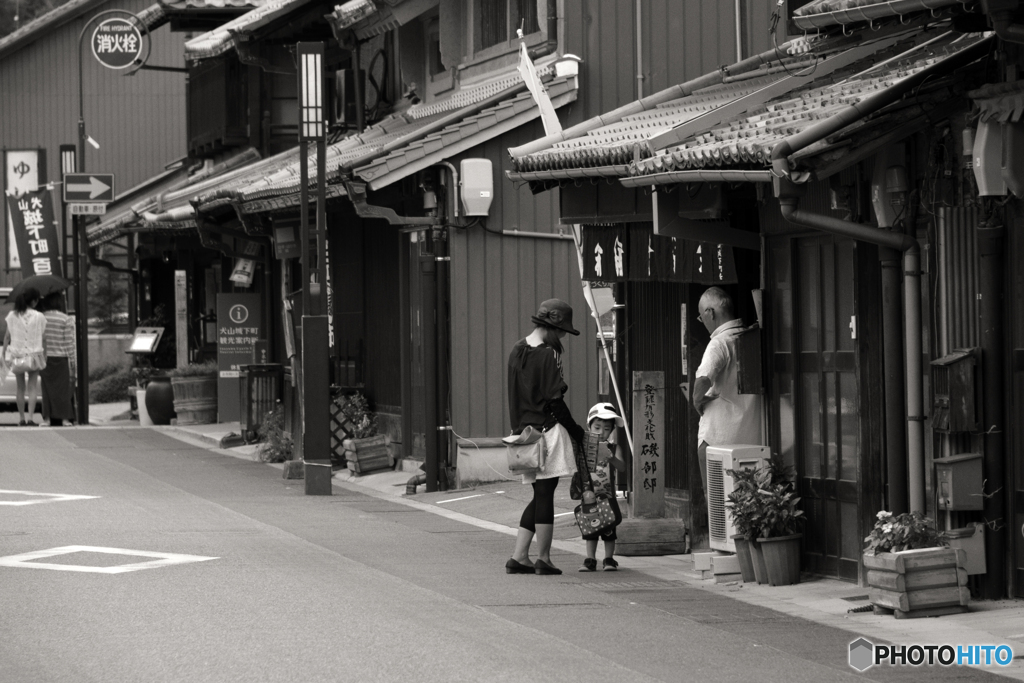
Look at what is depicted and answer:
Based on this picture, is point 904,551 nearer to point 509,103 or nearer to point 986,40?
point 986,40

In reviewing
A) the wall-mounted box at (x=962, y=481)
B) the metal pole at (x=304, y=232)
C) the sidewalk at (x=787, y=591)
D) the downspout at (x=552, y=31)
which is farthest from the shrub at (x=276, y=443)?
the wall-mounted box at (x=962, y=481)

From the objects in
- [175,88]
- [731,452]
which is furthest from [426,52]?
[175,88]

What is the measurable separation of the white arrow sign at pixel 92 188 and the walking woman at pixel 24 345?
1.90 meters

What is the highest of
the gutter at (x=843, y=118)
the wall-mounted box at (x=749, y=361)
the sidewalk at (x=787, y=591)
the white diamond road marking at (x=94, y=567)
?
the gutter at (x=843, y=118)

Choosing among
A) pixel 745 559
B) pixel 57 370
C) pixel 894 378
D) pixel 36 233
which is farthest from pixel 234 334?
pixel 894 378

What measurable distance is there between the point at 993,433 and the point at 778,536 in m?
1.93

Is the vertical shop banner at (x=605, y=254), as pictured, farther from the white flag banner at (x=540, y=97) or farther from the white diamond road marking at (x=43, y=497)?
the white diamond road marking at (x=43, y=497)

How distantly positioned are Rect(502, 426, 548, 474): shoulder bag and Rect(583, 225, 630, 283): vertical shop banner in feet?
7.55

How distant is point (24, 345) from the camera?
2423 centimetres

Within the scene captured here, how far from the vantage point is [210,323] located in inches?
1141

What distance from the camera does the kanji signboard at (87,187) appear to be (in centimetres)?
2528

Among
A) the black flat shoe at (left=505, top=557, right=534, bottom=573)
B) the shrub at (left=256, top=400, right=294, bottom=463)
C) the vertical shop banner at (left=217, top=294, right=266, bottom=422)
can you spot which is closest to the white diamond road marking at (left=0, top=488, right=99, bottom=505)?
the shrub at (left=256, top=400, right=294, bottom=463)

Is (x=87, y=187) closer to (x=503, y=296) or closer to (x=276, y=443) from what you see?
(x=276, y=443)

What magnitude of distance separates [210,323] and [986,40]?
21.7 m
